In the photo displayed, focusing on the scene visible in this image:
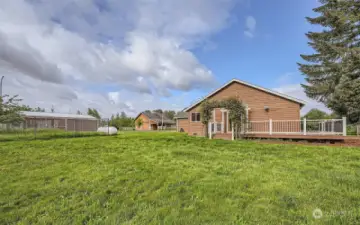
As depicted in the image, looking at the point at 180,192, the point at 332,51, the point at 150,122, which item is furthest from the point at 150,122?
the point at 180,192

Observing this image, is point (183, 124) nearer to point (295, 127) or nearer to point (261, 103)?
point (261, 103)

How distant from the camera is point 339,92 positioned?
15.0 metres

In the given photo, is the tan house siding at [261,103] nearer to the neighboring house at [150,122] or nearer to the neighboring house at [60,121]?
the neighboring house at [60,121]

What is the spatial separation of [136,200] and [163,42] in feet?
48.1

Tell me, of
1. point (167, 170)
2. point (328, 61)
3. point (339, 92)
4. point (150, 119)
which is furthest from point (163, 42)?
point (150, 119)

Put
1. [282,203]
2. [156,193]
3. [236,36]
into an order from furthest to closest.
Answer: [236,36] < [156,193] < [282,203]

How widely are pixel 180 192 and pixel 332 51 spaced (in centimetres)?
2422

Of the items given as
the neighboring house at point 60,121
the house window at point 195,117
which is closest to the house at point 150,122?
the neighboring house at point 60,121

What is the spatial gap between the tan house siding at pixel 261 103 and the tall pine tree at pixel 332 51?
4.99m

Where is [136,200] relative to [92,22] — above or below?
below

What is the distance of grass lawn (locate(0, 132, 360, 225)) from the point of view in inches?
102

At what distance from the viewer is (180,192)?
11.2 ft

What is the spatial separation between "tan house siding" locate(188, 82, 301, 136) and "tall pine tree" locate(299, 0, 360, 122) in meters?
4.99

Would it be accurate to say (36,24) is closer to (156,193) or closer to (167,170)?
(167,170)
